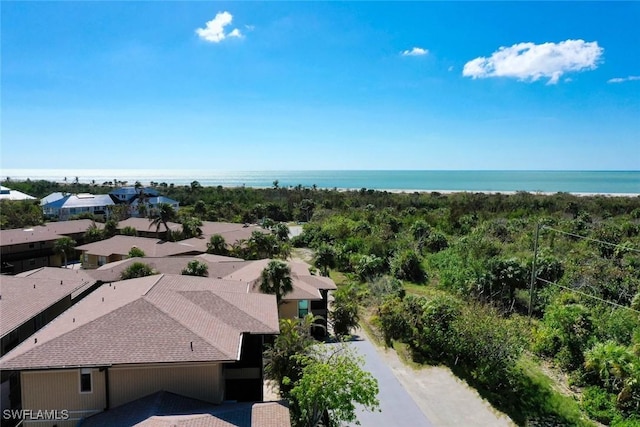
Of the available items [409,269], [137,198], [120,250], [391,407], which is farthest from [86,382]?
[137,198]

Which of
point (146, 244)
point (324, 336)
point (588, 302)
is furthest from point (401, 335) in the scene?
point (146, 244)

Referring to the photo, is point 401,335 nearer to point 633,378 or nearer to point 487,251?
point 633,378

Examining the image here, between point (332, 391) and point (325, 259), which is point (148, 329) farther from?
point (325, 259)

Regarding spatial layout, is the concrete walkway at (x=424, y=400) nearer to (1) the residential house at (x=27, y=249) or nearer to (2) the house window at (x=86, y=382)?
(2) the house window at (x=86, y=382)

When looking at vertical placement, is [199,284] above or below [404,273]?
above

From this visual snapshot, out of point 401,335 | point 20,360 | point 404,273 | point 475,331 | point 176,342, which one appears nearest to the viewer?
point 20,360
